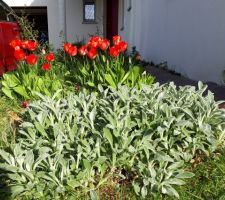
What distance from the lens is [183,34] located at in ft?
22.0

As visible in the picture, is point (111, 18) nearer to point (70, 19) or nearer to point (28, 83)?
point (70, 19)

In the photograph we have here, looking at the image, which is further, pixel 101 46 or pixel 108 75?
pixel 101 46

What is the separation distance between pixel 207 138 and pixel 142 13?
7594mm

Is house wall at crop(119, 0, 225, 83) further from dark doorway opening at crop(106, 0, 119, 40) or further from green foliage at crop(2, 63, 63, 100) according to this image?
dark doorway opening at crop(106, 0, 119, 40)

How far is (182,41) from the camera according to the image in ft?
22.1

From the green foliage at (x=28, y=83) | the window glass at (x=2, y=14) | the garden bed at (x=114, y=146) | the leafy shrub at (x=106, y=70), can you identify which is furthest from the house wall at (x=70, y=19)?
the garden bed at (x=114, y=146)

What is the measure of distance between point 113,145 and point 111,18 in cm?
1256

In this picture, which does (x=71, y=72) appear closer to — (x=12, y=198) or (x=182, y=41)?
(x=12, y=198)

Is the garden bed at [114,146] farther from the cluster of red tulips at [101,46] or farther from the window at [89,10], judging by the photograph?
the window at [89,10]

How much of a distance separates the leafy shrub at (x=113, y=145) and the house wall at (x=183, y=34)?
2.88 meters

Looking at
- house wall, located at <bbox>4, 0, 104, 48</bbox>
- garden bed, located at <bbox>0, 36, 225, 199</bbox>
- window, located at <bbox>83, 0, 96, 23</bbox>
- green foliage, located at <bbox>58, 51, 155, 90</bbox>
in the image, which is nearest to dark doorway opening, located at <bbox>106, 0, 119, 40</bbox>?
house wall, located at <bbox>4, 0, 104, 48</bbox>

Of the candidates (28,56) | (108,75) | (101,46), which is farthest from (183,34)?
(28,56)

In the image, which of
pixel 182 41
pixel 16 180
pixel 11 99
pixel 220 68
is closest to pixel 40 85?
pixel 11 99

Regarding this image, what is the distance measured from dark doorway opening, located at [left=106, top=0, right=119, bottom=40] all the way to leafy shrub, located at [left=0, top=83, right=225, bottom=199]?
36.1ft
